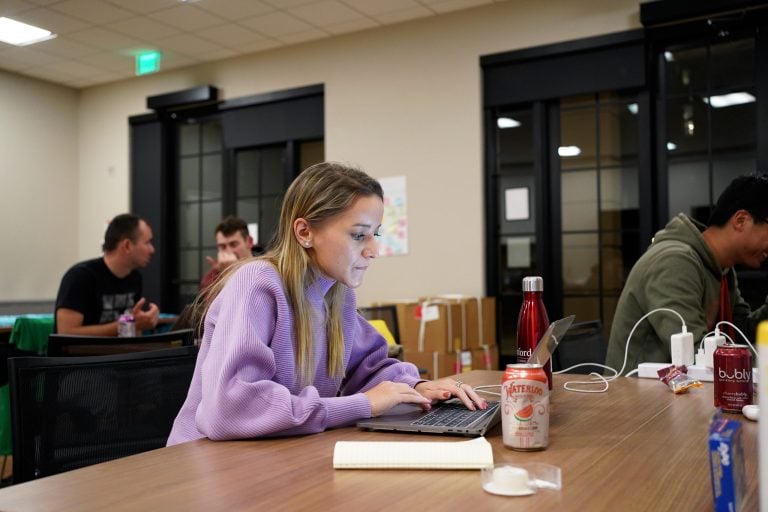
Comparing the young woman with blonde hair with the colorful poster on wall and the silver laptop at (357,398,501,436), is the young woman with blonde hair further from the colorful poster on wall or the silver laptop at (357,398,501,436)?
the colorful poster on wall

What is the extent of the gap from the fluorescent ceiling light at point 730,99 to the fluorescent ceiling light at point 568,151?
32.6 inches

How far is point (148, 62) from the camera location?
601cm

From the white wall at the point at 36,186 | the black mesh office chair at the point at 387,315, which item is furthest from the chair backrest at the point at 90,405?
the white wall at the point at 36,186

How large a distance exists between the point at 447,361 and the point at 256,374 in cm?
318

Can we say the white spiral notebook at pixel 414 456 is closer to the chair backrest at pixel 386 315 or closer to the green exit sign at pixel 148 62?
the chair backrest at pixel 386 315

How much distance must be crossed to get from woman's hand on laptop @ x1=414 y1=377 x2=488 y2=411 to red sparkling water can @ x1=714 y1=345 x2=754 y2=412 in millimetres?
483

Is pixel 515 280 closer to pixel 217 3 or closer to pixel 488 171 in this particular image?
pixel 488 171

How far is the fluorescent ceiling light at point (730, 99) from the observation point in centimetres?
418

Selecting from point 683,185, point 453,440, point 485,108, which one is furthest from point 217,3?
point 453,440

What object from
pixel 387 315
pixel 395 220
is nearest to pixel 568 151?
pixel 395 220

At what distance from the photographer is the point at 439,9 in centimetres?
498

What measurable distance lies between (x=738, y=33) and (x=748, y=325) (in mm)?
2441

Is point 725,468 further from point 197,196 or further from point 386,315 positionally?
point 197,196

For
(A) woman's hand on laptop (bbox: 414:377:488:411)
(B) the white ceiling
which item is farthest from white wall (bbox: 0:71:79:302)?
(A) woman's hand on laptop (bbox: 414:377:488:411)
